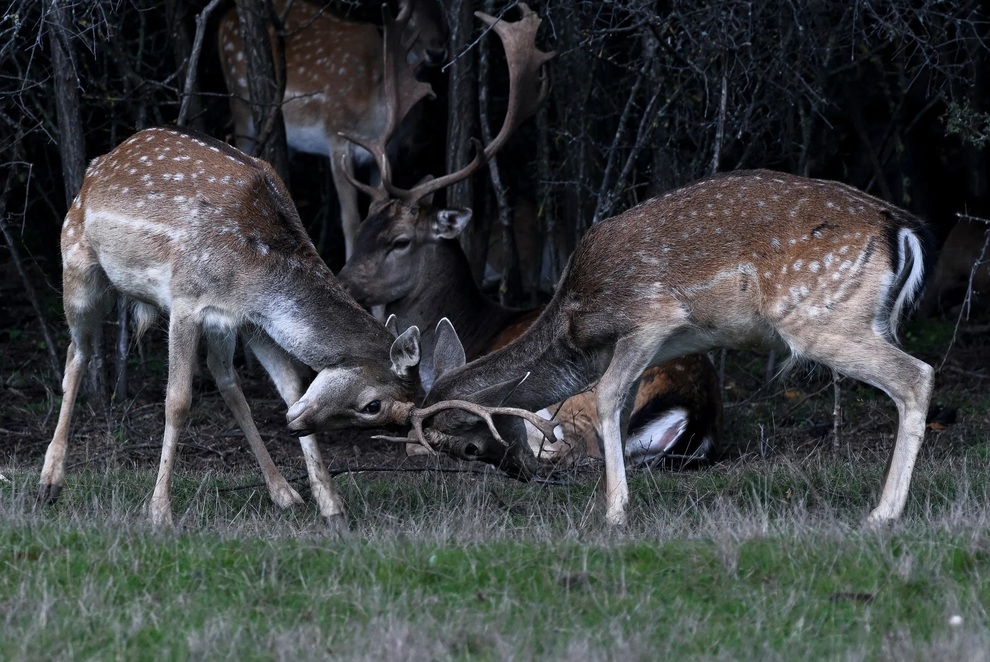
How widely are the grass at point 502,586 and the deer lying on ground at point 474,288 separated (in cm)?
178

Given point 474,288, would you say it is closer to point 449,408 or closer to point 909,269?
point 449,408

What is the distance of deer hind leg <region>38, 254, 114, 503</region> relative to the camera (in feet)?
18.7

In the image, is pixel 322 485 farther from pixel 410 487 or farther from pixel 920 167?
pixel 920 167

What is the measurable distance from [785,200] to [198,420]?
3843mm

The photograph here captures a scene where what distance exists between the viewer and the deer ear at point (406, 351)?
537 cm

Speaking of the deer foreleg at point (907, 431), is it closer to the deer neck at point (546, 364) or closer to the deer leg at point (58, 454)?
the deer neck at point (546, 364)

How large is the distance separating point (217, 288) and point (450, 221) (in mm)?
2639

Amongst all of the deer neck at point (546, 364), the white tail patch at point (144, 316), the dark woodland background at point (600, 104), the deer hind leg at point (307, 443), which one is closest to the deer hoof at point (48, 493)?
the white tail patch at point (144, 316)

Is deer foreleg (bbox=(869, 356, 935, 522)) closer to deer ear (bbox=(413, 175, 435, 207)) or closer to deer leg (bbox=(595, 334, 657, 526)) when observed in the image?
deer leg (bbox=(595, 334, 657, 526))

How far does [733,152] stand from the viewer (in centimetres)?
914

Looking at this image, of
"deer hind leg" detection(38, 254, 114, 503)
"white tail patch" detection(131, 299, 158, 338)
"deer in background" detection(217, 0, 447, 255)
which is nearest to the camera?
"deer hind leg" detection(38, 254, 114, 503)

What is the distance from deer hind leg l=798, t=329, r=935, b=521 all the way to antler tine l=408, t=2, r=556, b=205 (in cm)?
273

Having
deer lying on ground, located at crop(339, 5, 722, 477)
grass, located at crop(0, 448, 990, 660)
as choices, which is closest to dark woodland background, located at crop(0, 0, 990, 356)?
deer lying on ground, located at crop(339, 5, 722, 477)

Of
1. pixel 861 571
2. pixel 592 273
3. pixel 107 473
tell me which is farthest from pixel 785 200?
pixel 107 473
